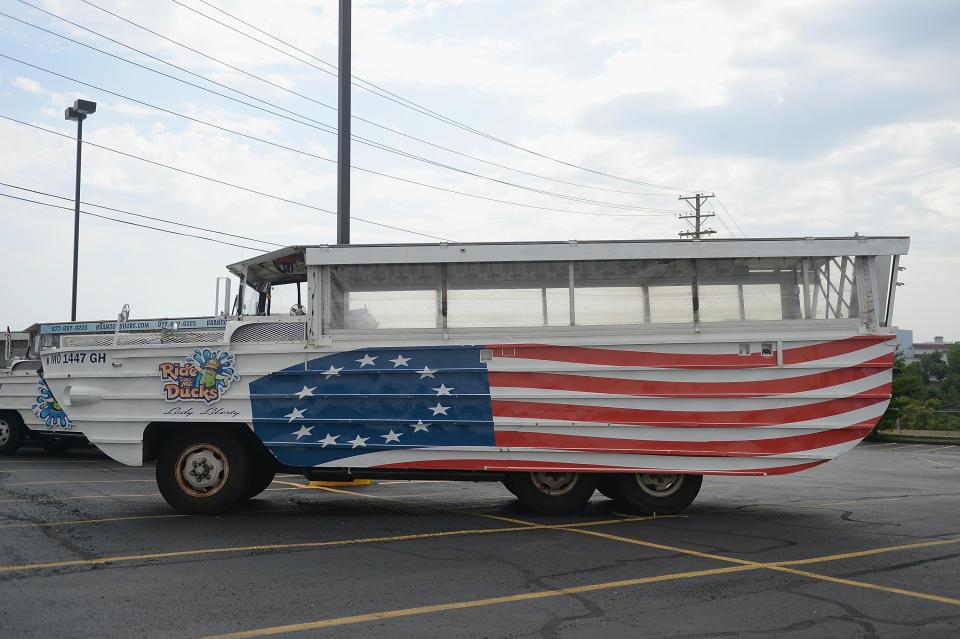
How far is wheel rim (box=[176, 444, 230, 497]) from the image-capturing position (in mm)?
9234

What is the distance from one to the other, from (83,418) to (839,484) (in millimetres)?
10962

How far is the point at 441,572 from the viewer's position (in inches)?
264

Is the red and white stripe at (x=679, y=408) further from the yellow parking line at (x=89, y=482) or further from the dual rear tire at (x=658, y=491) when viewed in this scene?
the yellow parking line at (x=89, y=482)

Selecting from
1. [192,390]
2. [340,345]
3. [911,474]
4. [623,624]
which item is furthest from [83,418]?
[911,474]

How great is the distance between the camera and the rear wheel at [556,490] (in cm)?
927

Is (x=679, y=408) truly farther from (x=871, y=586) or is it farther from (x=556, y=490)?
(x=871, y=586)

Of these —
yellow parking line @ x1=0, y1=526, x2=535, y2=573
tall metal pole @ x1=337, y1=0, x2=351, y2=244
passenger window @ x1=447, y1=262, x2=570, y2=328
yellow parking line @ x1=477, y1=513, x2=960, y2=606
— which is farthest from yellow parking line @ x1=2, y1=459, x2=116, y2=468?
yellow parking line @ x1=477, y1=513, x2=960, y2=606

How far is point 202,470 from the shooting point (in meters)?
9.25

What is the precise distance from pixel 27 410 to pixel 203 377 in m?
9.43

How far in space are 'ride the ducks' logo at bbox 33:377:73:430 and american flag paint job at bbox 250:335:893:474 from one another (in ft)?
27.4

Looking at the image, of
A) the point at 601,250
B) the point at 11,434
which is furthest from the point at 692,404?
the point at 11,434

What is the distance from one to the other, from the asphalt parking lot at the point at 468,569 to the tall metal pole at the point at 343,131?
14.1 ft

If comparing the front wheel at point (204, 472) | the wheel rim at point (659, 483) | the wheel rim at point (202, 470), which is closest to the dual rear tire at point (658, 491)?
the wheel rim at point (659, 483)

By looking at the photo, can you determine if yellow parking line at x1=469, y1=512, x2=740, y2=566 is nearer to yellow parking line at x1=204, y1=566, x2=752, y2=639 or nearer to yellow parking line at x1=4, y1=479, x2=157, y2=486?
yellow parking line at x1=204, y1=566, x2=752, y2=639
